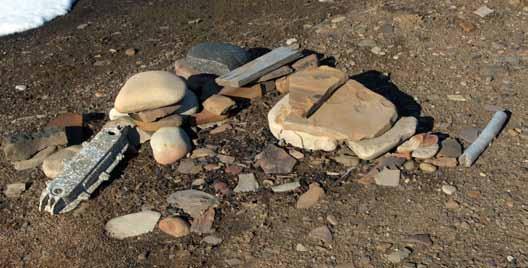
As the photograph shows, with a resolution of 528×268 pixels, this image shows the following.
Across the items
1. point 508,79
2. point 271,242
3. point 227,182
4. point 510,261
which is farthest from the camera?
point 508,79

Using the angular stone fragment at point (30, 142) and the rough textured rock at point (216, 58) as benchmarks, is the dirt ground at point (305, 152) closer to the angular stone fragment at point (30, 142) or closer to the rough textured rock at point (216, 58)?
the angular stone fragment at point (30, 142)

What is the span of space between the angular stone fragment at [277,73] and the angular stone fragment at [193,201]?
126 cm

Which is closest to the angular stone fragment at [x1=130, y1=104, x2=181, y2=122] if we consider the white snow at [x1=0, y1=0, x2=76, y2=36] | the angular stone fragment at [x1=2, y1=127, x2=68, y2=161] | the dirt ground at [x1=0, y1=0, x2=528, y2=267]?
the dirt ground at [x1=0, y1=0, x2=528, y2=267]

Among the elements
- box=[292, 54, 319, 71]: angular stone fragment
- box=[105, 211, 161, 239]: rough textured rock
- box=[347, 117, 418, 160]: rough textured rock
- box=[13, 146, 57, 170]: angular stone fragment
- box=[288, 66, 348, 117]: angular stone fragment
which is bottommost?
box=[105, 211, 161, 239]: rough textured rock

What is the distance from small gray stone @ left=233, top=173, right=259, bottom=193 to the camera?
435cm

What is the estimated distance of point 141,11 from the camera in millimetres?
7250

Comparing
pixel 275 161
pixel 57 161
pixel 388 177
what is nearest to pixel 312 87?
pixel 275 161

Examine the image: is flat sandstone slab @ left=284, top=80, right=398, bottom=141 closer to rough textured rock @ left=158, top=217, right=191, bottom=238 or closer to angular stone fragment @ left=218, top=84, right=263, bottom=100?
angular stone fragment @ left=218, top=84, right=263, bottom=100

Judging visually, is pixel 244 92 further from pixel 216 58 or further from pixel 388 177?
pixel 388 177

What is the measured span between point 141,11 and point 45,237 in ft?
11.9

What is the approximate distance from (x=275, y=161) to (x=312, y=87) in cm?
57

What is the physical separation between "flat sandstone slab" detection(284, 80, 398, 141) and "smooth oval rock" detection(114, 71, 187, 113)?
786 mm

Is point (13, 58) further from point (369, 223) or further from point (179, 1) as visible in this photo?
point (369, 223)

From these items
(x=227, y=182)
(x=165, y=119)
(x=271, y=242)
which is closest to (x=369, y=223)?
(x=271, y=242)
